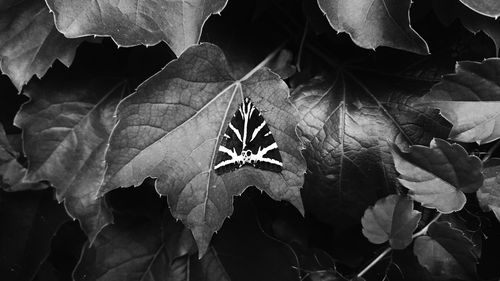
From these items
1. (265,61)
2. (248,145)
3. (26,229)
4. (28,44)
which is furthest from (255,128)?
(26,229)

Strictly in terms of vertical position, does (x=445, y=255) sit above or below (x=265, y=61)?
below

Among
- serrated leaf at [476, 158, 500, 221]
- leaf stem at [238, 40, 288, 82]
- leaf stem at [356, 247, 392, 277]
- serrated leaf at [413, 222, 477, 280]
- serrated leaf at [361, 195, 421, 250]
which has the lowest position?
leaf stem at [356, 247, 392, 277]

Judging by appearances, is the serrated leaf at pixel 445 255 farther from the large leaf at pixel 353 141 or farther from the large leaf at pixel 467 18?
the large leaf at pixel 467 18

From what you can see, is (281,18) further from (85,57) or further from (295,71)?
(85,57)

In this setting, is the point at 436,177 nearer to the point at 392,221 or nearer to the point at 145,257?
the point at 392,221

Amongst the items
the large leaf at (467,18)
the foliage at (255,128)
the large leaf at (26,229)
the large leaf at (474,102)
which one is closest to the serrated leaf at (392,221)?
the foliage at (255,128)

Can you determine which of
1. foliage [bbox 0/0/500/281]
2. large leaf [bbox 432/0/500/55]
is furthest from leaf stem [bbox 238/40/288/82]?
large leaf [bbox 432/0/500/55]

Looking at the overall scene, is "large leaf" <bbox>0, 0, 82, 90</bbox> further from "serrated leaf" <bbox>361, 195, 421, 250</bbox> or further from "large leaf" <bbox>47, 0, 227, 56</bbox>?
"serrated leaf" <bbox>361, 195, 421, 250</bbox>
